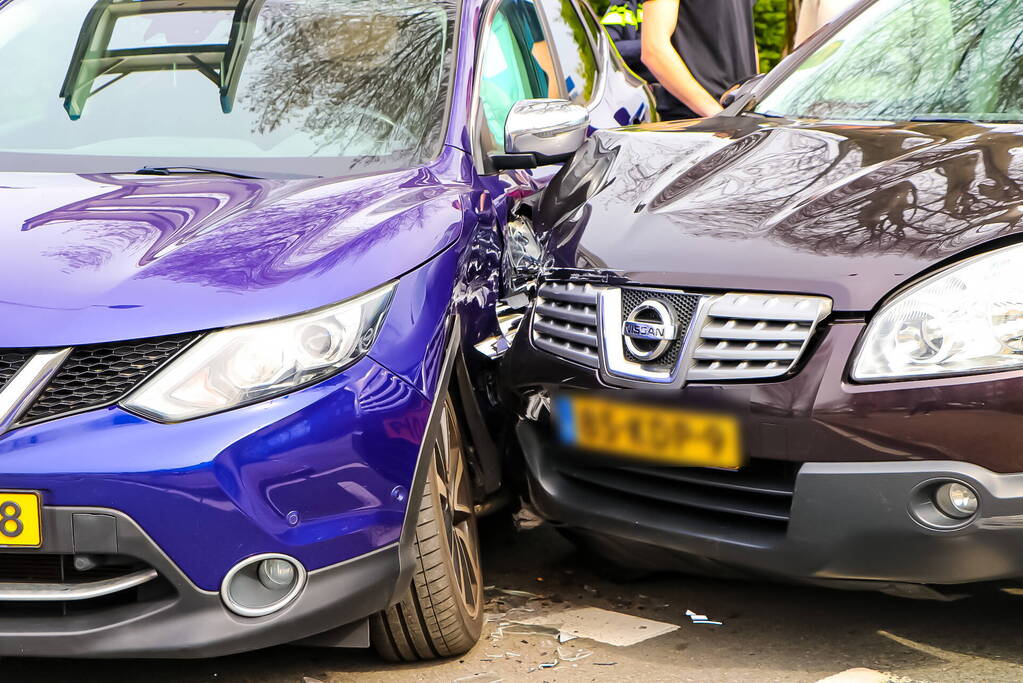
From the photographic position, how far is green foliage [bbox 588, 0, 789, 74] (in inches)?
374

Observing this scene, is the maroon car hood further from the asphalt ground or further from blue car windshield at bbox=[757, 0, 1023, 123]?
the asphalt ground

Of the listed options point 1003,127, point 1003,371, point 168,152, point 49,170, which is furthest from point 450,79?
point 1003,371

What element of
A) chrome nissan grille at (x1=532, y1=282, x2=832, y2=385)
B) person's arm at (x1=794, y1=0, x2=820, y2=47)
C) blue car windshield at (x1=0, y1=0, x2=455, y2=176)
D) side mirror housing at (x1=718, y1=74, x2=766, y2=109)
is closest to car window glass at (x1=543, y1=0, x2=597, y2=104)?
side mirror housing at (x1=718, y1=74, x2=766, y2=109)

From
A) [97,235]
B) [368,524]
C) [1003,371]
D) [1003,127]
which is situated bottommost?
[368,524]

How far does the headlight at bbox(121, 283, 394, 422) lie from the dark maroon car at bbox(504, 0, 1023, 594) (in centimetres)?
68

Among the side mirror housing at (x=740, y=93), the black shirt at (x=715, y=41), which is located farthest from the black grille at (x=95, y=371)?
the black shirt at (x=715, y=41)

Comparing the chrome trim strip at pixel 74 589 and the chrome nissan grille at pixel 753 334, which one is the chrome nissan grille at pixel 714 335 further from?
the chrome trim strip at pixel 74 589

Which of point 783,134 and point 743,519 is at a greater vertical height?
point 783,134

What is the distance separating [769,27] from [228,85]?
21.6 ft

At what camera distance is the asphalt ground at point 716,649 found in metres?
3.10

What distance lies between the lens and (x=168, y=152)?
354 centimetres

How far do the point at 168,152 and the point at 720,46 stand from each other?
3.04 meters

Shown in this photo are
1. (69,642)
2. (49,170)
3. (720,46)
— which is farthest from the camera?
(720,46)

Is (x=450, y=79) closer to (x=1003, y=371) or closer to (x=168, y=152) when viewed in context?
(x=168, y=152)
